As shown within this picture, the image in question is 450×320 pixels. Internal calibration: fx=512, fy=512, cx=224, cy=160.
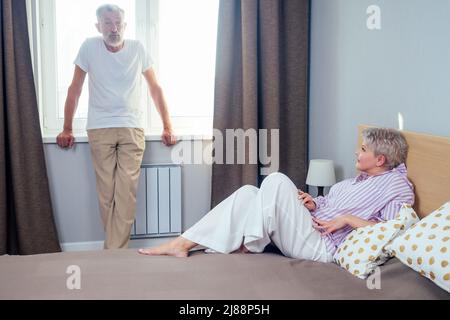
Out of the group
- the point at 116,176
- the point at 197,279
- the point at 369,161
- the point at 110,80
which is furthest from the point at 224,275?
the point at 110,80

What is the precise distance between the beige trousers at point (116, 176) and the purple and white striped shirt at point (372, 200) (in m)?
1.25

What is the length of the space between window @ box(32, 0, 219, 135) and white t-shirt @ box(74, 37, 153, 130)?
1.17 ft

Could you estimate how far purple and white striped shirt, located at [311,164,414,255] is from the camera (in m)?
1.99

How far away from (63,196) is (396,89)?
2091 mm

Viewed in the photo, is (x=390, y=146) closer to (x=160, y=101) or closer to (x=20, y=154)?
(x=160, y=101)

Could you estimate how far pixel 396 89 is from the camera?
2.38m

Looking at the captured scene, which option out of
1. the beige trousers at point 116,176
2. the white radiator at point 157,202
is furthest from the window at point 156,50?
the beige trousers at point 116,176

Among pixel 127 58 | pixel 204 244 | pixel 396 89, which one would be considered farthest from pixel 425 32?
pixel 127 58

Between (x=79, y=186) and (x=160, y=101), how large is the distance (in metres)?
0.76

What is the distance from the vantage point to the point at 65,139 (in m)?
3.12
